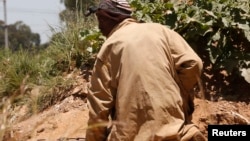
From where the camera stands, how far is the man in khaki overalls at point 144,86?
337 cm

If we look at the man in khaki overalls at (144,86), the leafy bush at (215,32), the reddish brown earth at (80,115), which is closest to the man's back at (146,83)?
the man in khaki overalls at (144,86)

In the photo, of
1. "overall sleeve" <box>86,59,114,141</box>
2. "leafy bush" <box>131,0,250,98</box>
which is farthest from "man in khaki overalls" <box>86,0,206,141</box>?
"leafy bush" <box>131,0,250,98</box>

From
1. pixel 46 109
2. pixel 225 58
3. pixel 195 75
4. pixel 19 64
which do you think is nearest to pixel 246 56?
pixel 225 58

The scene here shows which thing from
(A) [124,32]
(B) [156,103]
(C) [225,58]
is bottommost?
(C) [225,58]

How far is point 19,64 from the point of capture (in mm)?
7836

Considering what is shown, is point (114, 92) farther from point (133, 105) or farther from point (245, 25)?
point (245, 25)

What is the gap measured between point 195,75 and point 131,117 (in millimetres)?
425

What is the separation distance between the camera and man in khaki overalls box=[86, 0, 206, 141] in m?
3.37

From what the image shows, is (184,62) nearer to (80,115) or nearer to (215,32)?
(215,32)

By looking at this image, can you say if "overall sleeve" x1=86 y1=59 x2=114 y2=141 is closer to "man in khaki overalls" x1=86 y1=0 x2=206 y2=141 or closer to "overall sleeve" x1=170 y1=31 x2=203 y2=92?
"man in khaki overalls" x1=86 y1=0 x2=206 y2=141

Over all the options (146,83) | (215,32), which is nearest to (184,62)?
(146,83)

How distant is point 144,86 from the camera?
337 cm

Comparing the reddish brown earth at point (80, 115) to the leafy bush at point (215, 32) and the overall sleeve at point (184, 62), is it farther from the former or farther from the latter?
the overall sleeve at point (184, 62)

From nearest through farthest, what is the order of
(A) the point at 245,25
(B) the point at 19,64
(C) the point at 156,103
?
(C) the point at 156,103, (A) the point at 245,25, (B) the point at 19,64
